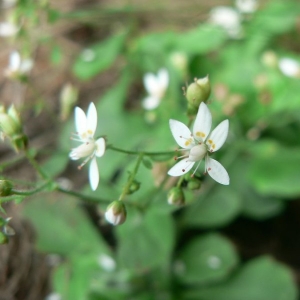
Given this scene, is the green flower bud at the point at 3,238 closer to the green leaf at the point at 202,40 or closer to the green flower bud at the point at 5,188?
Result: the green flower bud at the point at 5,188

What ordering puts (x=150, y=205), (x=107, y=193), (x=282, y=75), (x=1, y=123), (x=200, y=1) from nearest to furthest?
(x=1, y=123)
(x=150, y=205)
(x=107, y=193)
(x=282, y=75)
(x=200, y=1)

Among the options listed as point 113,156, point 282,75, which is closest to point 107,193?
point 113,156

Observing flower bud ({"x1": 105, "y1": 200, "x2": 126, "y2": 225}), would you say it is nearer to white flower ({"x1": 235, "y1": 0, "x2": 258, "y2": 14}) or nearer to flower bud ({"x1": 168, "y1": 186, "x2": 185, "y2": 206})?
flower bud ({"x1": 168, "y1": 186, "x2": 185, "y2": 206})

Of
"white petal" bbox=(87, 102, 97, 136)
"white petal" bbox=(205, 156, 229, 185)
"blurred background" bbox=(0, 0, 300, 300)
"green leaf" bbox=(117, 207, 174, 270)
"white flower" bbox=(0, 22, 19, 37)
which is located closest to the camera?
"white petal" bbox=(205, 156, 229, 185)

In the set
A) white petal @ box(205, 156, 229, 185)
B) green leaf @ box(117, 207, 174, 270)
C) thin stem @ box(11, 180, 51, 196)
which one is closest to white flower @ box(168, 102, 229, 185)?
white petal @ box(205, 156, 229, 185)

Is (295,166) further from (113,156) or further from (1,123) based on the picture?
(1,123)

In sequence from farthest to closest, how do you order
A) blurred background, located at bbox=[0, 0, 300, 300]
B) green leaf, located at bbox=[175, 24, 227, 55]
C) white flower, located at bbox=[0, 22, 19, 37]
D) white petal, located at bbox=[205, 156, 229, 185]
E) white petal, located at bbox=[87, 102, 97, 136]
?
green leaf, located at bbox=[175, 24, 227, 55] < white flower, located at bbox=[0, 22, 19, 37] < blurred background, located at bbox=[0, 0, 300, 300] < white petal, located at bbox=[87, 102, 97, 136] < white petal, located at bbox=[205, 156, 229, 185]

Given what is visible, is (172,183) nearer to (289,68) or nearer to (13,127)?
(13,127)
